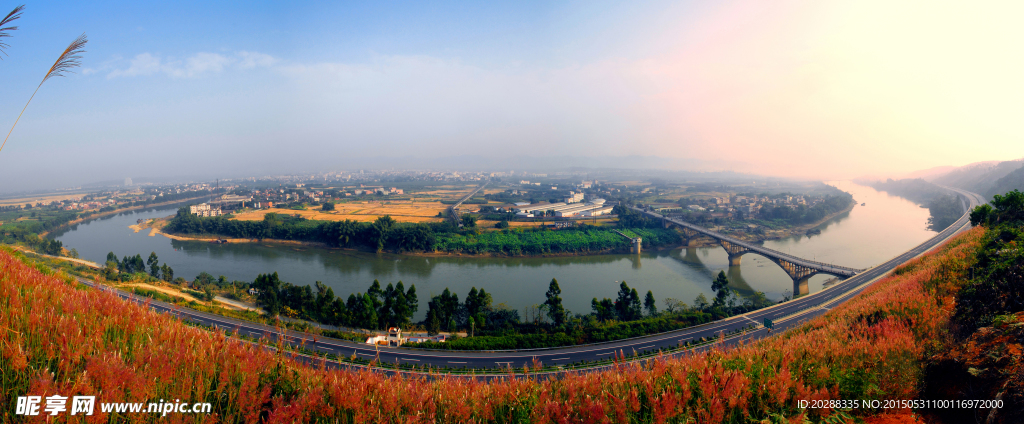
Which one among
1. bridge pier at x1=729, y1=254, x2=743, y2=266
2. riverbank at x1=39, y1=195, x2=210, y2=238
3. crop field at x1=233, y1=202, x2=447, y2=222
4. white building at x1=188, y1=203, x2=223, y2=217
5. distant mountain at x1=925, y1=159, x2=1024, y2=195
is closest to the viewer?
bridge pier at x1=729, y1=254, x2=743, y2=266

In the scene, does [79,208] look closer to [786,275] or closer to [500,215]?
[500,215]

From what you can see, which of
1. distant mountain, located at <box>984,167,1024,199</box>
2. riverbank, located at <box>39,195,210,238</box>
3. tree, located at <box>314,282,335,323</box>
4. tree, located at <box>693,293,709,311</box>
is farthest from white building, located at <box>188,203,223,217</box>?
distant mountain, located at <box>984,167,1024,199</box>

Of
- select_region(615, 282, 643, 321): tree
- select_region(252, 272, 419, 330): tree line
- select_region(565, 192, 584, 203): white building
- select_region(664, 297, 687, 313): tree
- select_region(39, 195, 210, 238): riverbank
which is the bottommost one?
select_region(664, 297, 687, 313): tree

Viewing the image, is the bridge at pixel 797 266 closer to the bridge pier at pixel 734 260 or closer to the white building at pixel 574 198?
the bridge pier at pixel 734 260

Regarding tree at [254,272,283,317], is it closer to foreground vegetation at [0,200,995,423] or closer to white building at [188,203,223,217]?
foreground vegetation at [0,200,995,423]

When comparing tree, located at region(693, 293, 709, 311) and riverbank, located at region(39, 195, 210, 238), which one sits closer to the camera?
tree, located at region(693, 293, 709, 311)

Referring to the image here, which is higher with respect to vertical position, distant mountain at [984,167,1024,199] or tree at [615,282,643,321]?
distant mountain at [984,167,1024,199]
